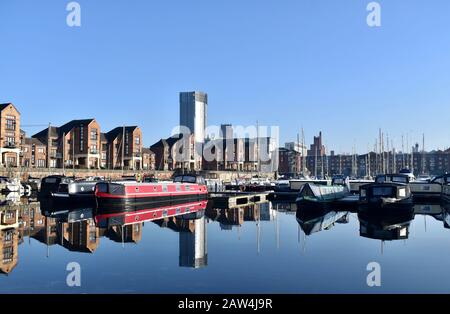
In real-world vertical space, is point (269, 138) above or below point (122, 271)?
above

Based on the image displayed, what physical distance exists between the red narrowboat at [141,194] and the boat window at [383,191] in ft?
65.7

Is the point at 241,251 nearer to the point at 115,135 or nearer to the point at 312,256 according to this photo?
the point at 312,256

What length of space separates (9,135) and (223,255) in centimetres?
6668

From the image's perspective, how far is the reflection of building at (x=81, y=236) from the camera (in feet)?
70.6

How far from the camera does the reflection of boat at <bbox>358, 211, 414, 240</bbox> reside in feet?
86.0

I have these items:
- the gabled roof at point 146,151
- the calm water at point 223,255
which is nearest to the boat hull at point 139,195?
the calm water at point 223,255

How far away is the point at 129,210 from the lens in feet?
128

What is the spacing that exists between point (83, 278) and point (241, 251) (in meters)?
7.81

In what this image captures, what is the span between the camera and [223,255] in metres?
19.9

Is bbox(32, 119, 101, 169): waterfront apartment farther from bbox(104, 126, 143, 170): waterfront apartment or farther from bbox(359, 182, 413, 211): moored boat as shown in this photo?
bbox(359, 182, 413, 211): moored boat

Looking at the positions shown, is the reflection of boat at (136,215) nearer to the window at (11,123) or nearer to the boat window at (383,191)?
the boat window at (383,191)

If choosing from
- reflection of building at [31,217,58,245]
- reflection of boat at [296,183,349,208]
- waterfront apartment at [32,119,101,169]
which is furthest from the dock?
waterfront apartment at [32,119,101,169]
